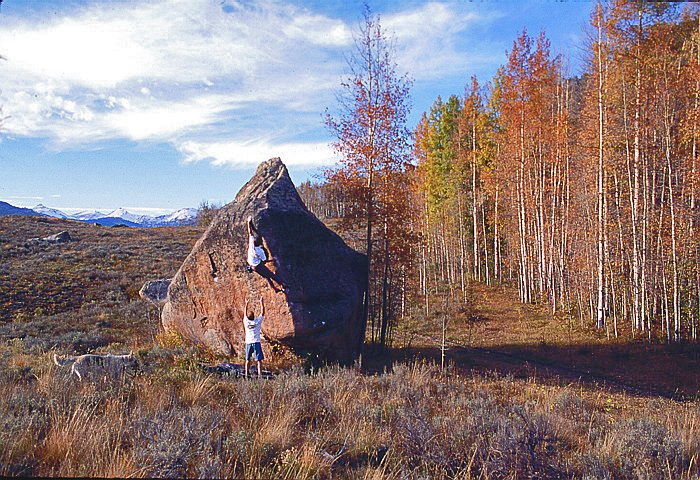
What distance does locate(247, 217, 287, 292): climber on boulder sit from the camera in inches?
398

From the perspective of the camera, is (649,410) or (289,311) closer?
(649,410)

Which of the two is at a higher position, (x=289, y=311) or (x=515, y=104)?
(x=515, y=104)

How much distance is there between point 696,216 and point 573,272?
265 inches

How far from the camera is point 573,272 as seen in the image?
66.1 ft

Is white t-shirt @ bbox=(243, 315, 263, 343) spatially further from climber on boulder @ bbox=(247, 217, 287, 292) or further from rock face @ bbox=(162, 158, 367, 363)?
climber on boulder @ bbox=(247, 217, 287, 292)

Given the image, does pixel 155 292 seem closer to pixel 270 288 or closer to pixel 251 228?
pixel 251 228

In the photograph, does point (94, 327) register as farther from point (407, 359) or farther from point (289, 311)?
point (407, 359)

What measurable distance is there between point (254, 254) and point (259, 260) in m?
0.19

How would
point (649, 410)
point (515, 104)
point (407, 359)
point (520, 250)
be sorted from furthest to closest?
point (520, 250) < point (515, 104) < point (407, 359) < point (649, 410)

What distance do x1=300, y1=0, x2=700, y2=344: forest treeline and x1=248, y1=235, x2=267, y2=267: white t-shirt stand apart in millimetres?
4815

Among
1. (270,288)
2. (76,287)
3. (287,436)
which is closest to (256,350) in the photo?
(270,288)

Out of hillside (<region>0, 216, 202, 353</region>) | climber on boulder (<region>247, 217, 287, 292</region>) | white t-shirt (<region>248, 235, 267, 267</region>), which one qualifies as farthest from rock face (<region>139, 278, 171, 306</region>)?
white t-shirt (<region>248, 235, 267, 267</region>)

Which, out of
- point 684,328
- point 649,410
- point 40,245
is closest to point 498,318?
point 684,328

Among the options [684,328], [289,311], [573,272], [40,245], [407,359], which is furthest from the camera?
[40,245]
